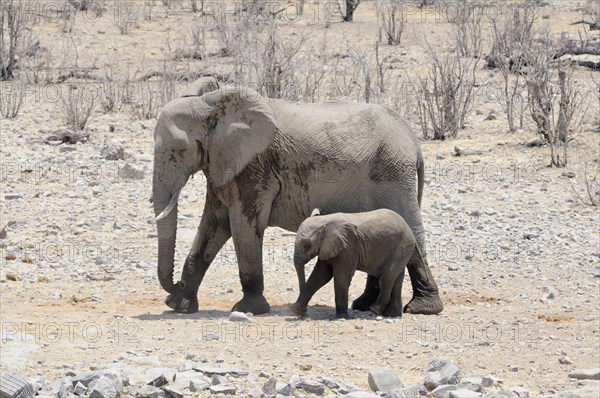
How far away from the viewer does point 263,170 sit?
1044 centimetres

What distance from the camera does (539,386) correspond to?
8.65m

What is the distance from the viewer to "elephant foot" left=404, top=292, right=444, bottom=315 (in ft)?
35.0

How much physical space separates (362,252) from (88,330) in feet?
6.99

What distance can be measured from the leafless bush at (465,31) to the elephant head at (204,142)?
35.8 feet

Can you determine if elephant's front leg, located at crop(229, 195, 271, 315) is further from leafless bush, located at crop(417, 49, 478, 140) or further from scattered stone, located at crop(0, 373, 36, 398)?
leafless bush, located at crop(417, 49, 478, 140)

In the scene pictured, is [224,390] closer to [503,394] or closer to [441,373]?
[441,373]

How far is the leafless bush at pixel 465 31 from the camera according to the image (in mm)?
22078

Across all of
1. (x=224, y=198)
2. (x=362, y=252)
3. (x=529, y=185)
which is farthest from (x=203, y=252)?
(x=529, y=185)

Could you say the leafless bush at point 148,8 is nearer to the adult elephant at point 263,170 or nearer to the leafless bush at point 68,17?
the leafless bush at point 68,17

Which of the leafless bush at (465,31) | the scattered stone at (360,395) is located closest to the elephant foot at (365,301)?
the scattered stone at (360,395)

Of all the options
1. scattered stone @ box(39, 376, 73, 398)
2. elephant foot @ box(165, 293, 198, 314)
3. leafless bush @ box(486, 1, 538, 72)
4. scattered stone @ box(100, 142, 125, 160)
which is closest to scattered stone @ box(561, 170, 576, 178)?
leafless bush @ box(486, 1, 538, 72)

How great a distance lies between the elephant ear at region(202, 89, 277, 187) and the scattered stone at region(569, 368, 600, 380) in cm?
295

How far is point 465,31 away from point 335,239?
43.2 ft

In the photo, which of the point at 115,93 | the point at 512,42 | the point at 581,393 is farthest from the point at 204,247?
the point at 512,42
